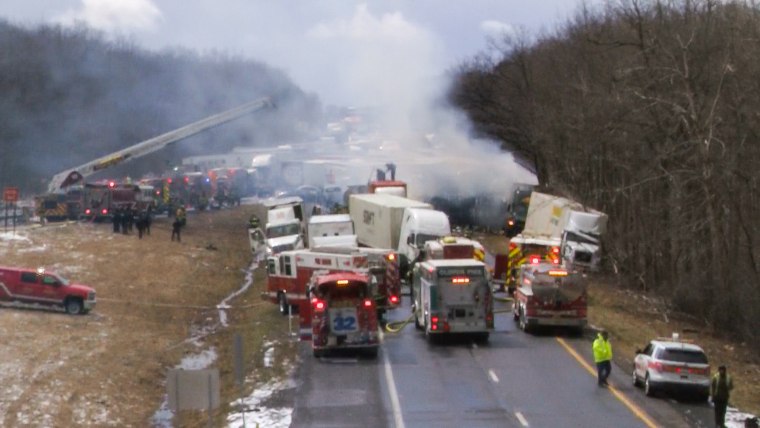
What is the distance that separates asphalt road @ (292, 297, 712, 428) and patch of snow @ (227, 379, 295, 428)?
342 mm

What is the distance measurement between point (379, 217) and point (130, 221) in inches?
880

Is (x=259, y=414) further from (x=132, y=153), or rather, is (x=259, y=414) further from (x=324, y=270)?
(x=132, y=153)

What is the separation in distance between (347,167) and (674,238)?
48968 millimetres

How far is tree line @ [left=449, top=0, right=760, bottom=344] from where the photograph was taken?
1884 inches

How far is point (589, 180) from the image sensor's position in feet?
238

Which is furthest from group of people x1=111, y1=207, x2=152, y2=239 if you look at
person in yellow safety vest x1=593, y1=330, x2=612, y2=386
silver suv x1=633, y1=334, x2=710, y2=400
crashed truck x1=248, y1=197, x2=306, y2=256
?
silver suv x1=633, y1=334, x2=710, y2=400

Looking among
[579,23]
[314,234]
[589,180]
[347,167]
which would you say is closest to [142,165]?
[347,167]

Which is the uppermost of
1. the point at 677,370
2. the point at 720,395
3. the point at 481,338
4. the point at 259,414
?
the point at 677,370

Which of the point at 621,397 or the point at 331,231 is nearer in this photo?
the point at 621,397

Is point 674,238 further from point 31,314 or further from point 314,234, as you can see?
point 31,314

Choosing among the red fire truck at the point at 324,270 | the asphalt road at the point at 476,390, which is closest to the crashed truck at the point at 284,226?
the red fire truck at the point at 324,270

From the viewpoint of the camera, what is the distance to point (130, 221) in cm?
7400

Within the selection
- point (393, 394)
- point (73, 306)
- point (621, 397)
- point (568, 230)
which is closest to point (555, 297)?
point (621, 397)

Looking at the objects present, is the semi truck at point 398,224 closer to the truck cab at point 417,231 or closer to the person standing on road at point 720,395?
the truck cab at point 417,231
